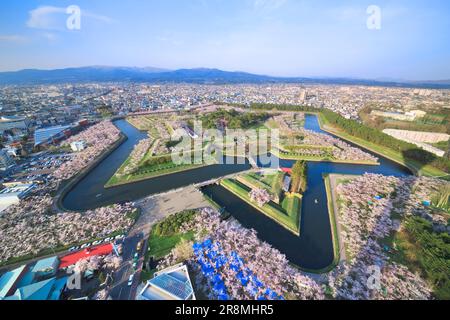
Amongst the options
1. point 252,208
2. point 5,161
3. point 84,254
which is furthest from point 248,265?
point 5,161

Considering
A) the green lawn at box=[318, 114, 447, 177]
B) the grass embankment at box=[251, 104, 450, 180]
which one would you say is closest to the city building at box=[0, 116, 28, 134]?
the grass embankment at box=[251, 104, 450, 180]

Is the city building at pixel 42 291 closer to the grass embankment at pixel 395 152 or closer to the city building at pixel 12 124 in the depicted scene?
the grass embankment at pixel 395 152

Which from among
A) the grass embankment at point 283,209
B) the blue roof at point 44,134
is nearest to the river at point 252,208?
the grass embankment at point 283,209

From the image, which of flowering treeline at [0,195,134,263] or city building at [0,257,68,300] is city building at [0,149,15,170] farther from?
city building at [0,257,68,300]

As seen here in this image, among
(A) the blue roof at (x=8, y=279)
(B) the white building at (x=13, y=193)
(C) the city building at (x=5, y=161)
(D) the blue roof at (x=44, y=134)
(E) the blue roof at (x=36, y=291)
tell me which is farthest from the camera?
(D) the blue roof at (x=44, y=134)

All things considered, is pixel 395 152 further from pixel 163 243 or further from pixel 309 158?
pixel 163 243

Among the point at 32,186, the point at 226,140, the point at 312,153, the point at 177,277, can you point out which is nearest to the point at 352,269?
the point at 177,277
